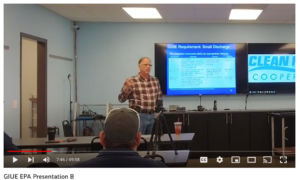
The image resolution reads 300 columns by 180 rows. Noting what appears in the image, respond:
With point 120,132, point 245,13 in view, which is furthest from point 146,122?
point 245,13

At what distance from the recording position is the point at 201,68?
4.05 meters

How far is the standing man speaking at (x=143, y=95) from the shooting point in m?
2.42

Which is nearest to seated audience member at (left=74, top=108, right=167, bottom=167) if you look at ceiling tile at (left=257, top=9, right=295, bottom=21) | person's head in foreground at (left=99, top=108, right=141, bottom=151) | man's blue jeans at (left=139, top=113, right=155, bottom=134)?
person's head in foreground at (left=99, top=108, right=141, bottom=151)

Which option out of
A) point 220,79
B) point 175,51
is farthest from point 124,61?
point 220,79

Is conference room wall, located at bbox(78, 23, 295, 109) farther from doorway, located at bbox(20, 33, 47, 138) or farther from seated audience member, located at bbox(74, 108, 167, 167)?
seated audience member, located at bbox(74, 108, 167, 167)

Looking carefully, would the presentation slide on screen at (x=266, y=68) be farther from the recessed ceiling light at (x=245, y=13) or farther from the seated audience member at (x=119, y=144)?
the seated audience member at (x=119, y=144)

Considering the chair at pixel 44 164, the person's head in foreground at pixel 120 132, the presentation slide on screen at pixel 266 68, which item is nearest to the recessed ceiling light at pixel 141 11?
the person's head in foreground at pixel 120 132

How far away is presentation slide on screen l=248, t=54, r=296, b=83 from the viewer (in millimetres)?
3531

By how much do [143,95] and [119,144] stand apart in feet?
4.43

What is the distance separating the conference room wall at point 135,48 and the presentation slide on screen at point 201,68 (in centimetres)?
20

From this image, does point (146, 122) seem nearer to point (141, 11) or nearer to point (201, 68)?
point (141, 11)

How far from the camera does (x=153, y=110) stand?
2428 millimetres

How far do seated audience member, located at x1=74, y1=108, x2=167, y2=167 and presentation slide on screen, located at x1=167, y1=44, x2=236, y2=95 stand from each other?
9.60ft

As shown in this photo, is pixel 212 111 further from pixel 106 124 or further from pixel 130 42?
pixel 106 124
